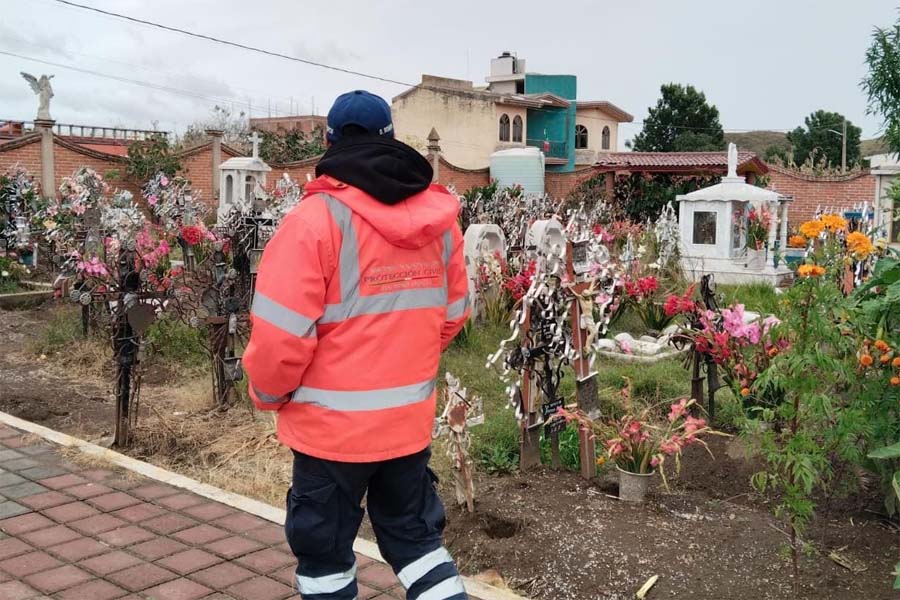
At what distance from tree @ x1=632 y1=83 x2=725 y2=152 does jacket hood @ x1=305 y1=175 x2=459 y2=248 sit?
41.7 meters

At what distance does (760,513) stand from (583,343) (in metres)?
1.23

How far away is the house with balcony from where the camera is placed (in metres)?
35.2

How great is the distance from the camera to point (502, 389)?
669 centimetres

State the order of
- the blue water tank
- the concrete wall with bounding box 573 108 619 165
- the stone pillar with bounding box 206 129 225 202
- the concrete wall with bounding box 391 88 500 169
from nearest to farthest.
A: the stone pillar with bounding box 206 129 225 202, the blue water tank, the concrete wall with bounding box 391 88 500 169, the concrete wall with bounding box 573 108 619 165

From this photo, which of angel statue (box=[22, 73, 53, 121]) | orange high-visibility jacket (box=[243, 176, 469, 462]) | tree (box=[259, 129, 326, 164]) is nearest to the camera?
orange high-visibility jacket (box=[243, 176, 469, 462])

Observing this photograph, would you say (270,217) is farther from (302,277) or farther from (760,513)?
(302,277)

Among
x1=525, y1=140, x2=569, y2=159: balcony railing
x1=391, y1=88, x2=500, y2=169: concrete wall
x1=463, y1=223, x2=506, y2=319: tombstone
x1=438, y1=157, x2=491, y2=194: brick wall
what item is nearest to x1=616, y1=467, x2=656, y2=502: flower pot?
x1=463, y1=223, x2=506, y2=319: tombstone

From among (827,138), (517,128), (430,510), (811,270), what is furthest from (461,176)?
(827,138)

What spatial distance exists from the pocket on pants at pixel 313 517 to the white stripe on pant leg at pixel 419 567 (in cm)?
27

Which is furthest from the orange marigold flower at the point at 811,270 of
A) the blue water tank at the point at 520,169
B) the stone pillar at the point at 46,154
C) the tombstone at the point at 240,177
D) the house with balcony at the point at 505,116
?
the house with balcony at the point at 505,116

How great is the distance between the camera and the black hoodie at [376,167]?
100 inches

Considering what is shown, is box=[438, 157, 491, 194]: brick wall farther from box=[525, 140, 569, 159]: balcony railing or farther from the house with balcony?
box=[525, 140, 569, 159]: balcony railing

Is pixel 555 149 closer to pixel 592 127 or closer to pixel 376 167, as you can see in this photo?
pixel 592 127

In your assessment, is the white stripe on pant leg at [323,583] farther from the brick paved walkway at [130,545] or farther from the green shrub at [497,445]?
the green shrub at [497,445]
